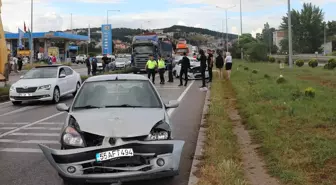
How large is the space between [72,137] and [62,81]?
39.8 feet

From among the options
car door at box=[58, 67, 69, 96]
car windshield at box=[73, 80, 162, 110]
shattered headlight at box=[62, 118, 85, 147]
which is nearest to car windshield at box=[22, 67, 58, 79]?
car door at box=[58, 67, 69, 96]

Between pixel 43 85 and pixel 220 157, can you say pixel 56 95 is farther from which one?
pixel 220 157

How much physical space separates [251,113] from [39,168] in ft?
19.1

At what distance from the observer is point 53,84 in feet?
53.2

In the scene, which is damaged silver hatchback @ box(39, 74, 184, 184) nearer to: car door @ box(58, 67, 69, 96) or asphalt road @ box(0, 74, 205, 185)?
asphalt road @ box(0, 74, 205, 185)

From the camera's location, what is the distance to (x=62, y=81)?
17.3 metres

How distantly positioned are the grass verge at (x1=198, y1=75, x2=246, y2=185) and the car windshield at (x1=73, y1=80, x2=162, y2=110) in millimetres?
1217

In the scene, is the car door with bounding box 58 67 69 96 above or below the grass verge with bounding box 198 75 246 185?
above

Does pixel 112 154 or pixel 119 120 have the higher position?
pixel 119 120

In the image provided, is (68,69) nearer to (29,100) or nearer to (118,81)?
(29,100)

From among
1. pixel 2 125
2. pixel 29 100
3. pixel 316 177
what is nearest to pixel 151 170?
pixel 316 177

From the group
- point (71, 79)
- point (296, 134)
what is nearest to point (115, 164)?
point (296, 134)

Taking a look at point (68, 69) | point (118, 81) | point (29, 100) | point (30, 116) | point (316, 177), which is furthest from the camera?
point (68, 69)

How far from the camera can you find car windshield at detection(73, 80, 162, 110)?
6.75 metres
